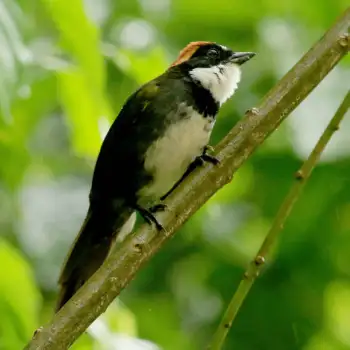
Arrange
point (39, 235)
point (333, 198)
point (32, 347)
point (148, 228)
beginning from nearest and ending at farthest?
point (32, 347)
point (148, 228)
point (333, 198)
point (39, 235)

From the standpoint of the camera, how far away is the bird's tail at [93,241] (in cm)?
187

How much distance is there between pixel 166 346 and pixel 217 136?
26.8 inches

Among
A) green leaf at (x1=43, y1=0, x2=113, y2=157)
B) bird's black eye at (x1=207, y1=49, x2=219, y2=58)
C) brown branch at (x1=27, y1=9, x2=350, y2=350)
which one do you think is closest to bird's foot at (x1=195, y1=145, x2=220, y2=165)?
brown branch at (x1=27, y1=9, x2=350, y2=350)

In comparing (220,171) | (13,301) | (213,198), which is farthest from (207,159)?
(213,198)

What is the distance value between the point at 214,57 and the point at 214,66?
5 cm

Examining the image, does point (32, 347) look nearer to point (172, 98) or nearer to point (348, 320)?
point (172, 98)

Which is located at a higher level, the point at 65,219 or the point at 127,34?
the point at 127,34

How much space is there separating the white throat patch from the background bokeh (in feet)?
0.32

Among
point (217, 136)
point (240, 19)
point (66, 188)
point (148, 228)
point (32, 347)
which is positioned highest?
point (240, 19)

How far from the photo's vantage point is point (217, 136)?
2699 millimetres

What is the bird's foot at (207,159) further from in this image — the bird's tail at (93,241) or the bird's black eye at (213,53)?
the bird's black eye at (213,53)

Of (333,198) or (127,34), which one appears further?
(127,34)

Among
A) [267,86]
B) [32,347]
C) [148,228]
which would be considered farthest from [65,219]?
[32,347]

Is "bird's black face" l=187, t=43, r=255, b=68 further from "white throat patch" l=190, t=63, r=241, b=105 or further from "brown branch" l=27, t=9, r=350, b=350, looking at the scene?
"brown branch" l=27, t=9, r=350, b=350
